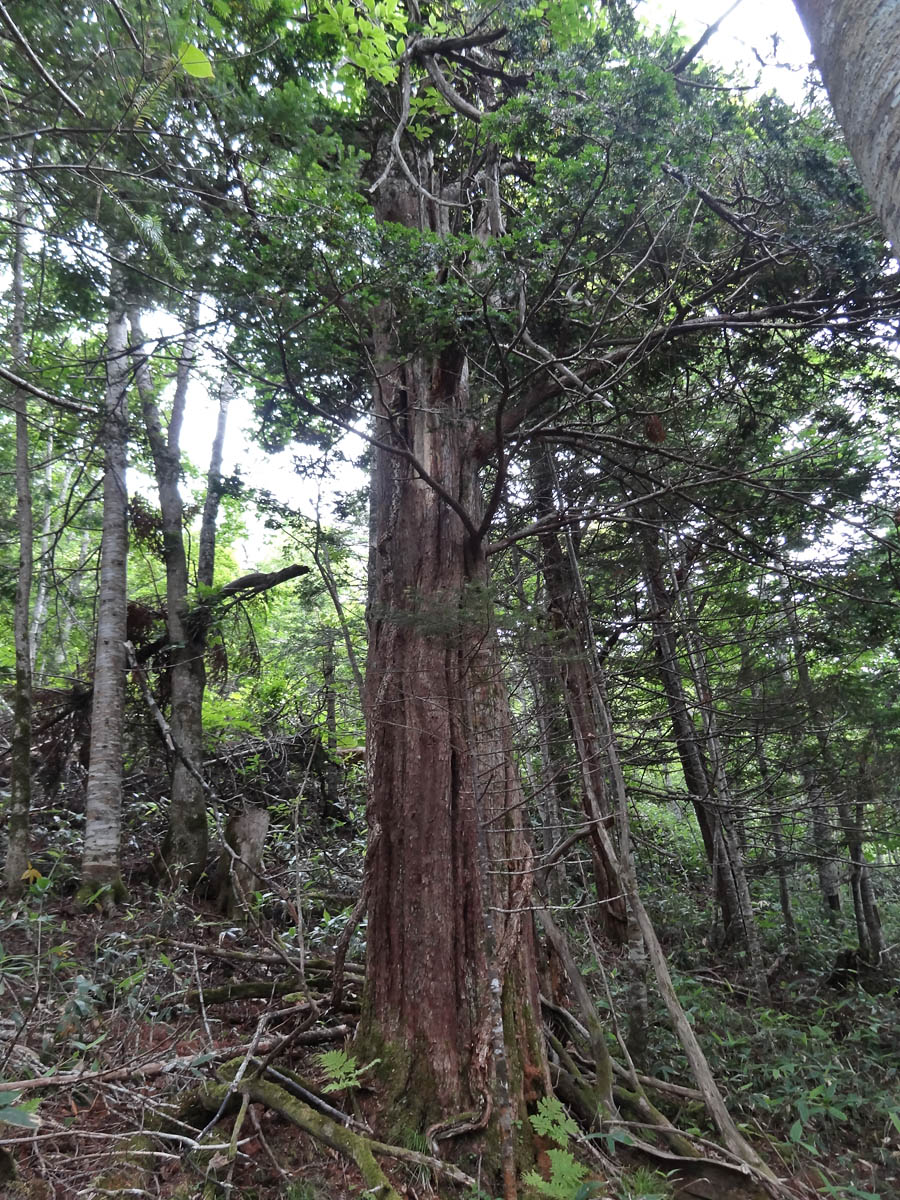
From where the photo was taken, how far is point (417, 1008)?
3686 millimetres

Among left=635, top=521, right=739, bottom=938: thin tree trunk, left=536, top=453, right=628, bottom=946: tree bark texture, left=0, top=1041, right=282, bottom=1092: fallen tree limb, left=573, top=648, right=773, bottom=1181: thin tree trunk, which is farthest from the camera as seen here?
left=635, top=521, right=739, bottom=938: thin tree trunk

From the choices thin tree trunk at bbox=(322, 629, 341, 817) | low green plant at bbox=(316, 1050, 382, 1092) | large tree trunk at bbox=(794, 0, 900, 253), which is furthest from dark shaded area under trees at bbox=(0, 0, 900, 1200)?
large tree trunk at bbox=(794, 0, 900, 253)

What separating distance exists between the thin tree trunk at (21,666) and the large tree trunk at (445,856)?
141 inches

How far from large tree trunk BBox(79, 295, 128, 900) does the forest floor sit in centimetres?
48

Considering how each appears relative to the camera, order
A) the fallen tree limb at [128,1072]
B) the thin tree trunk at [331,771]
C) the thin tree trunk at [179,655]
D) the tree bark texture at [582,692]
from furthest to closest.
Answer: the thin tree trunk at [331,771], the thin tree trunk at [179,655], the tree bark texture at [582,692], the fallen tree limb at [128,1072]

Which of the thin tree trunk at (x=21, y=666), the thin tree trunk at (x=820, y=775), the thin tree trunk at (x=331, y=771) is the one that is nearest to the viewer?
the thin tree trunk at (x=21, y=666)

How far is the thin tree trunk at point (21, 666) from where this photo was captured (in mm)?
5598

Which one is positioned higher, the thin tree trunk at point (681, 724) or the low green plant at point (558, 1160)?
the thin tree trunk at point (681, 724)

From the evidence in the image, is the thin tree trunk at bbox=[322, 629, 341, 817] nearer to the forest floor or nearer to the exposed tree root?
the forest floor

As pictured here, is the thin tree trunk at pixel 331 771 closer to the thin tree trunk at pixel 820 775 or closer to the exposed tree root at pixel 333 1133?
the exposed tree root at pixel 333 1133

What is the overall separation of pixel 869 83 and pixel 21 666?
272 inches

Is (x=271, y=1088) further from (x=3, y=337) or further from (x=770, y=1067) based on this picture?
(x=3, y=337)

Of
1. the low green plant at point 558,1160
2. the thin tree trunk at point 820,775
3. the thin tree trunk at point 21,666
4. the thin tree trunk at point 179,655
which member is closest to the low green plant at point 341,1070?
the low green plant at point 558,1160

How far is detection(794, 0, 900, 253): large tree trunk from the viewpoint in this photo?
113 centimetres
